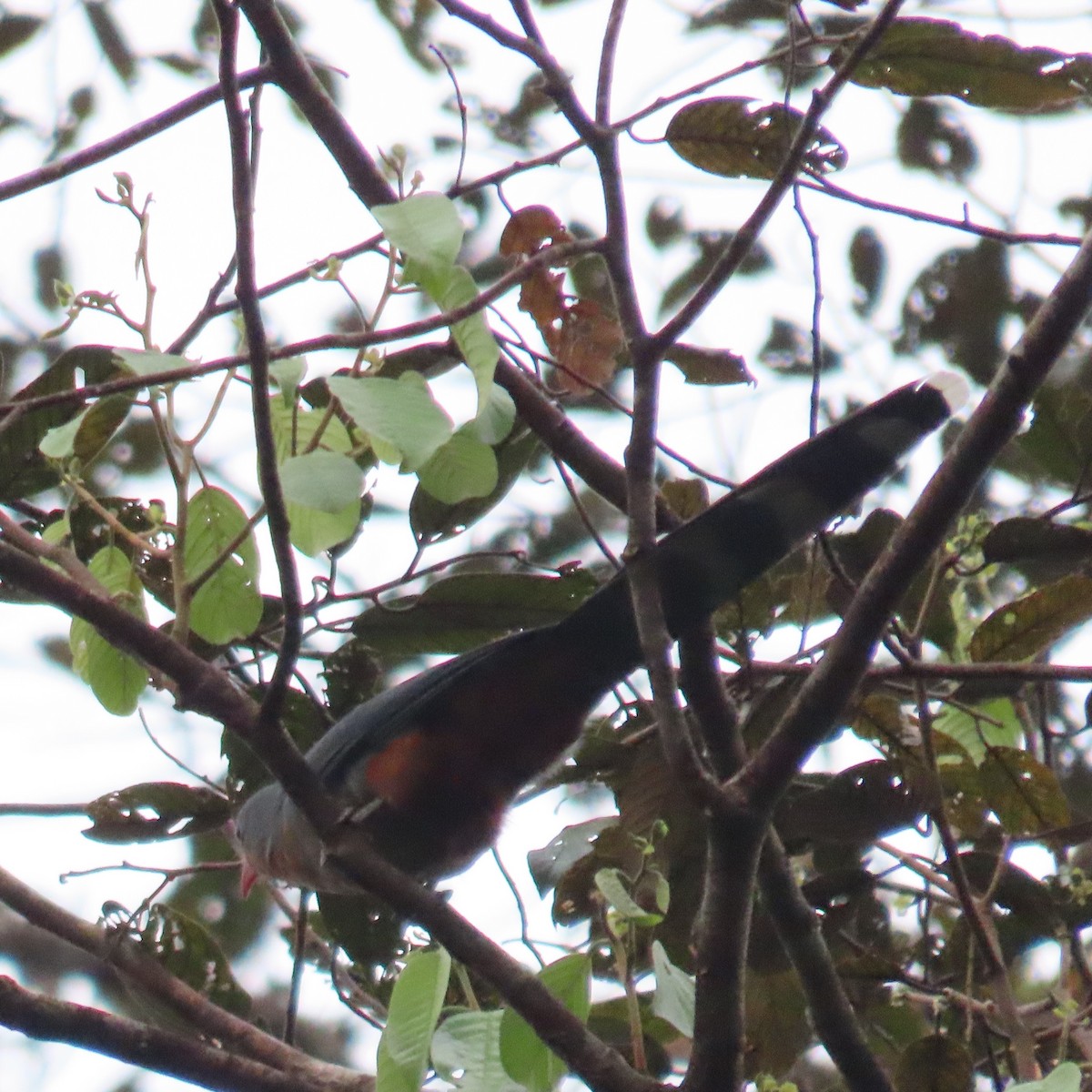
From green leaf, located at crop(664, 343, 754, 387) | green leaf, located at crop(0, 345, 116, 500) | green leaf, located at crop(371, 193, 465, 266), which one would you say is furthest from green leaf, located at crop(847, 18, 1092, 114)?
green leaf, located at crop(0, 345, 116, 500)

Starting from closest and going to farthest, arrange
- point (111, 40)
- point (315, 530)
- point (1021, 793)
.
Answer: point (315, 530) → point (1021, 793) → point (111, 40)

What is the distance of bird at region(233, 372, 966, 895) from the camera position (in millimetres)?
2684

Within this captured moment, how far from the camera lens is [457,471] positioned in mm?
2094

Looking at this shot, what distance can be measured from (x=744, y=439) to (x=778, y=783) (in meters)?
4.25

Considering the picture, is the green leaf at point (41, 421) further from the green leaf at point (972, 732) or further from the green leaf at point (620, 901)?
the green leaf at point (972, 732)

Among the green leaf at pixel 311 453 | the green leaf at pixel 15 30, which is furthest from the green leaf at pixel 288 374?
the green leaf at pixel 15 30

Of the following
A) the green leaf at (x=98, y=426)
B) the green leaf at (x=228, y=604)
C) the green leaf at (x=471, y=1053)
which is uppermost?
the green leaf at (x=98, y=426)

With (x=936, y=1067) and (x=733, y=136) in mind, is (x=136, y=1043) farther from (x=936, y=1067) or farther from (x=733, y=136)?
(x=733, y=136)

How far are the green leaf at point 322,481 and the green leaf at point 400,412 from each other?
8 centimetres

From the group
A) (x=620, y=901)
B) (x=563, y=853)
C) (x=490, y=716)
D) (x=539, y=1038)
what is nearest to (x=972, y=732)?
(x=563, y=853)

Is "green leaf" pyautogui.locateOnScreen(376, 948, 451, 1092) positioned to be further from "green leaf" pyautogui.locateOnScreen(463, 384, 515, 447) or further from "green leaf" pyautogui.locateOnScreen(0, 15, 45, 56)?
"green leaf" pyautogui.locateOnScreen(0, 15, 45, 56)

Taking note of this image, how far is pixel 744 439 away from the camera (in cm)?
621

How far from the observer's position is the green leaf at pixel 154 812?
3.18 m

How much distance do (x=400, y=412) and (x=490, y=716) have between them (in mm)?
1813
